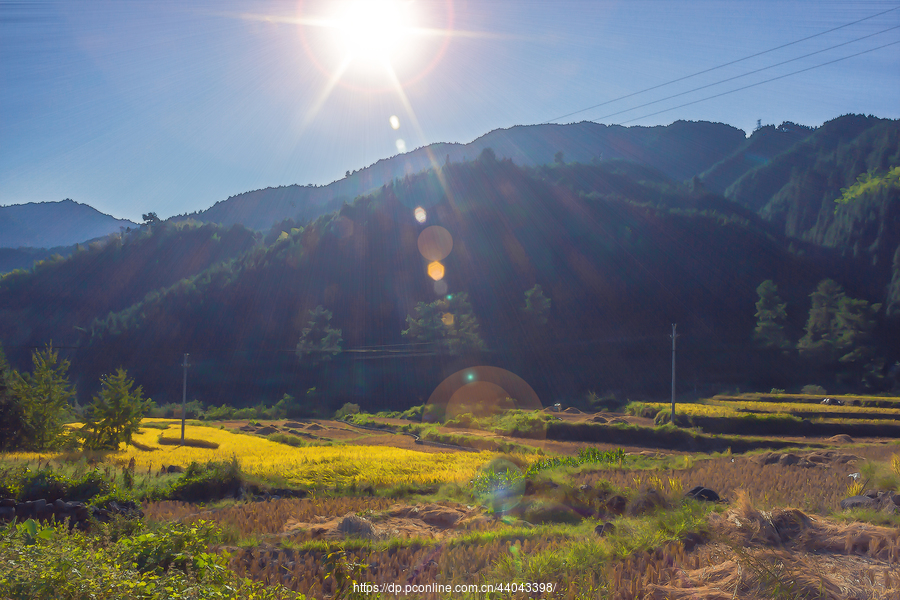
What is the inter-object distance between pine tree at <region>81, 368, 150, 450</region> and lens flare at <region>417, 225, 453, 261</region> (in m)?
92.5

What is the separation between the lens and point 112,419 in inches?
972

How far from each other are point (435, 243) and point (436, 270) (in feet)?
27.7

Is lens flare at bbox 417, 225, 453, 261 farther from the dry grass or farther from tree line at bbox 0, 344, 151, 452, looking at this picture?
the dry grass

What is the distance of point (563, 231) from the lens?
123m

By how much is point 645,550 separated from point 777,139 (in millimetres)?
219513

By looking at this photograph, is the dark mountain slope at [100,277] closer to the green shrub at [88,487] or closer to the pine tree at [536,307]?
the pine tree at [536,307]

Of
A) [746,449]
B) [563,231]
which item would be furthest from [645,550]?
[563,231]

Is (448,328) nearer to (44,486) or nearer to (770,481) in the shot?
(770,481)

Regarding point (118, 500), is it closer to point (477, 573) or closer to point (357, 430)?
point (477, 573)

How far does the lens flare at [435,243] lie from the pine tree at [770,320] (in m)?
62.0

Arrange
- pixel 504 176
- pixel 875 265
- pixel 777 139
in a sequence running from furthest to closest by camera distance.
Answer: pixel 777 139 < pixel 504 176 < pixel 875 265

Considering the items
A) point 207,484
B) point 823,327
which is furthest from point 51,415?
point 823,327

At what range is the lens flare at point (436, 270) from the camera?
112500mm

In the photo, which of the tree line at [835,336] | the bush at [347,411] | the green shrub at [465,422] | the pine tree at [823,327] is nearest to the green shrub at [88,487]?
the green shrub at [465,422]
